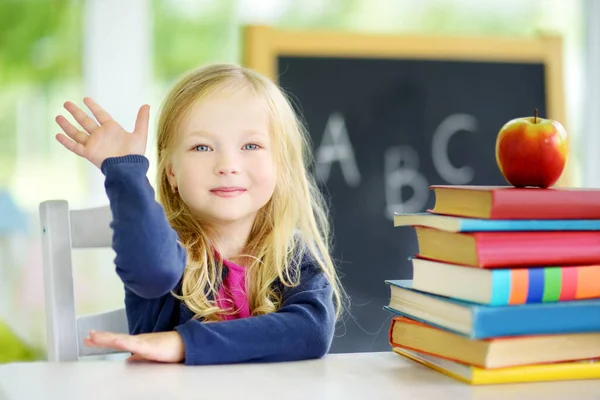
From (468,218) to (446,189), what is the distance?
8 cm

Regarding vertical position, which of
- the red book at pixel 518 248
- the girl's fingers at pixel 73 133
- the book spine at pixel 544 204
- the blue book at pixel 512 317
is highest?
the girl's fingers at pixel 73 133

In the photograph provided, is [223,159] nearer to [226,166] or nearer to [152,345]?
[226,166]

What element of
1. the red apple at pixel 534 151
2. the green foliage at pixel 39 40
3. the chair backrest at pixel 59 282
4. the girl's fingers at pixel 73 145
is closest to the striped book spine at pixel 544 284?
the red apple at pixel 534 151

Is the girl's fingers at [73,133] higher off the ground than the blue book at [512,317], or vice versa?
the girl's fingers at [73,133]

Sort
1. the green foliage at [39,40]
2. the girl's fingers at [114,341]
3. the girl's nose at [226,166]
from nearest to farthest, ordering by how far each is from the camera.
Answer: the girl's fingers at [114,341] < the girl's nose at [226,166] < the green foliage at [39,40]

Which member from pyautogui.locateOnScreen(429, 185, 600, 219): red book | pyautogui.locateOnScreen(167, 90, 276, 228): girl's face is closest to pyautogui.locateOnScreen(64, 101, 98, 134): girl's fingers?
pyautogui.locateOnScreen(167, 90, 276, 228): girl's face

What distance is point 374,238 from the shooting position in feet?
8.87

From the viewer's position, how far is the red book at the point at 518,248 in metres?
0.88

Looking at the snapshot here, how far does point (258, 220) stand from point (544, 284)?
0.55m

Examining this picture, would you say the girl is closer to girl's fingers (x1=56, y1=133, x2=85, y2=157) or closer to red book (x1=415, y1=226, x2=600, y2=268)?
girl's fingers (x1=56, y1=133, x2=85, y2=157)

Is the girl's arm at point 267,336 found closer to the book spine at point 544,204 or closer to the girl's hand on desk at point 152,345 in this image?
the girl's hand on desk at point 152,345

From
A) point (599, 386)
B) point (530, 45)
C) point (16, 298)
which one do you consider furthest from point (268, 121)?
point (530, 45)

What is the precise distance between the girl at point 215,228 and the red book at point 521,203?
27 cm

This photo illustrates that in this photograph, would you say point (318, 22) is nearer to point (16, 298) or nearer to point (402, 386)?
point (16, 298)
